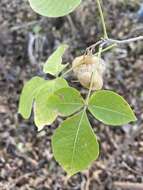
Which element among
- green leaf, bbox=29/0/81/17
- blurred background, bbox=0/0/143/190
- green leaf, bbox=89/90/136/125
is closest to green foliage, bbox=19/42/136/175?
green leaf, bbox=89/90/136/125

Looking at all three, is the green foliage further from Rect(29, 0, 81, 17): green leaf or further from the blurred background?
the blurred background

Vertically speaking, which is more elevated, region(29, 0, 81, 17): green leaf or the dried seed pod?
region(29, 0, 81, 17): green leaf

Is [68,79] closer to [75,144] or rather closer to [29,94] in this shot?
[29,94]

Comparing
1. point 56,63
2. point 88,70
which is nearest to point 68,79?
point 56,63

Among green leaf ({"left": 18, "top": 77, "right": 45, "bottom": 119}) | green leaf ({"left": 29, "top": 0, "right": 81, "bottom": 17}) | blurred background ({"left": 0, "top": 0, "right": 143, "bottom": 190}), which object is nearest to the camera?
green leaf ({"left": 29, "top": 0, "right": 81, "bottom": 17})

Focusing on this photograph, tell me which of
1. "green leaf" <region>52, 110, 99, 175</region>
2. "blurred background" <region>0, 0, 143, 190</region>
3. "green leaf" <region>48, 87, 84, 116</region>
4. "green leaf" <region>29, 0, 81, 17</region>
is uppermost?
"green leaf" <region>29, 0, 81, 17</region>

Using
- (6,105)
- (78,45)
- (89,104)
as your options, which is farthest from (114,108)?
(78,45)

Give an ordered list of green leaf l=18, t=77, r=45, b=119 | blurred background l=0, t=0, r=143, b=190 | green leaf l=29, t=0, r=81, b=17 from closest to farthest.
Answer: green leaf l=29, t=0, r=81, b=17 < green leaf l=18, t=77, r=45, b=119 < blurred background l=0, t=0, r=143, b=190
